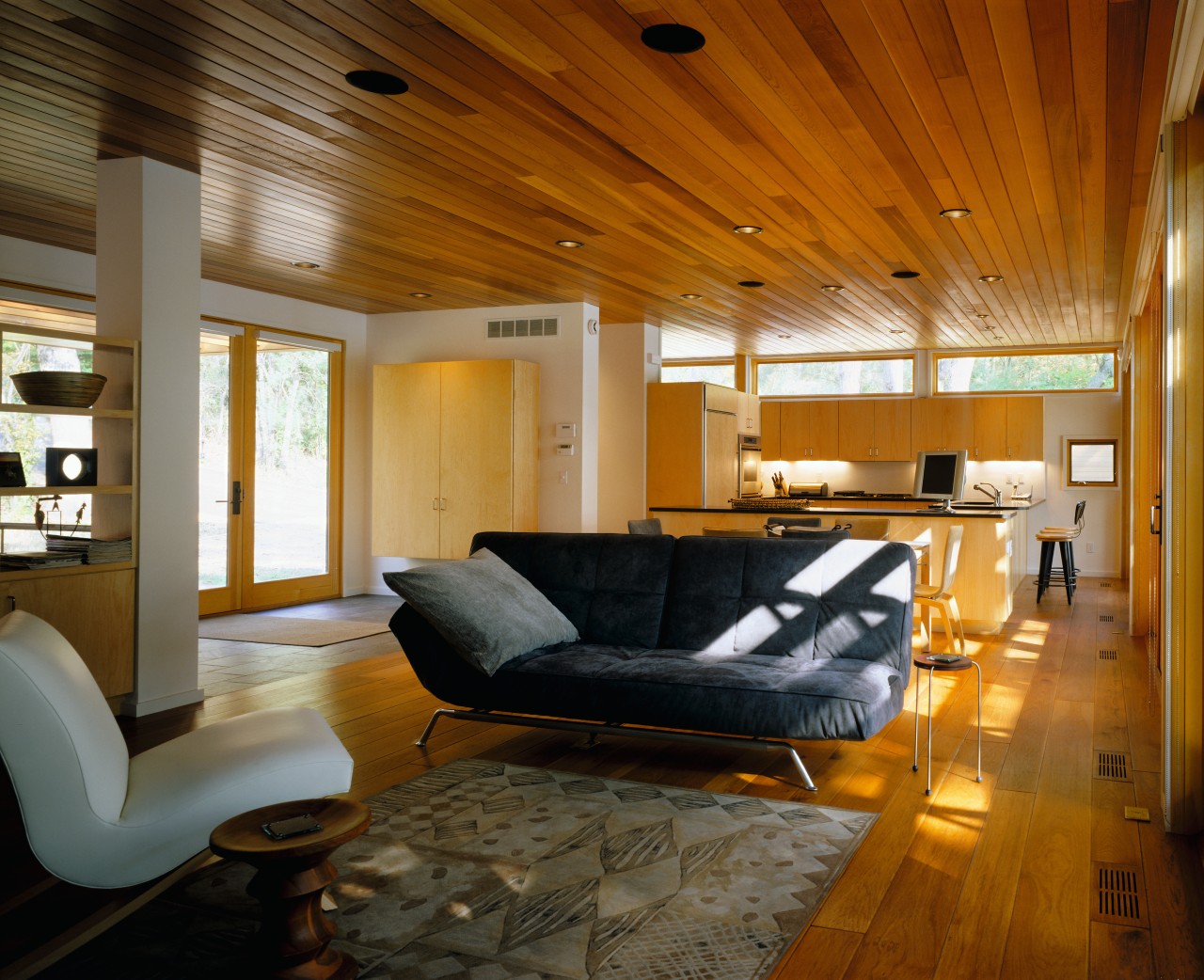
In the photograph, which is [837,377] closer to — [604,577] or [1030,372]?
[1030,372]

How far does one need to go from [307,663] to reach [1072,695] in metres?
4.30

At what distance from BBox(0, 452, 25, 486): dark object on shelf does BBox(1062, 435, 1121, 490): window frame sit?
34.0 ft

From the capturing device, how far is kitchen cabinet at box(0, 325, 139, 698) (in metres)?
4.46

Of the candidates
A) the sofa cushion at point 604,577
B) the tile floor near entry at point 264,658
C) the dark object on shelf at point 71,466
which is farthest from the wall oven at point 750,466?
the dark object on shelf at point 71,466

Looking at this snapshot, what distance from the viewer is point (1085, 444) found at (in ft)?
36.7

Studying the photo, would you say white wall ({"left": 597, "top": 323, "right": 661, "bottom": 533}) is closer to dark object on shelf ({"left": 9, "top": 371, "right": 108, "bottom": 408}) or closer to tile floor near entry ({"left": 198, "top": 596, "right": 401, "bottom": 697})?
tile floor near entry ({"left": 198, "top": 596, "right": 401, "bottom": 697})

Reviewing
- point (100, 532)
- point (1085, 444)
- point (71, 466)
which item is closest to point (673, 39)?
point (71, 466)

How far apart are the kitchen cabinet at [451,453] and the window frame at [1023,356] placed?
217 inches

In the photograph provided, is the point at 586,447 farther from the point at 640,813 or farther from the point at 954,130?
the point at 640,813

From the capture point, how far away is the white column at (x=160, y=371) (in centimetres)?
479

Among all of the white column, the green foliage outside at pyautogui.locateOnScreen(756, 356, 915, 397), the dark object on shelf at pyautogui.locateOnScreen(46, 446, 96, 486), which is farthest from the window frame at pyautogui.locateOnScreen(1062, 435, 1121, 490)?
the dark object on shelf at pyautogui.locateOnScreen(46, 446, 96, 486)

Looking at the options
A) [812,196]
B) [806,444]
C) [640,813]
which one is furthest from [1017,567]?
[640,813]

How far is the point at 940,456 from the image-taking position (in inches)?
364

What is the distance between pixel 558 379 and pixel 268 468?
2.51 m
